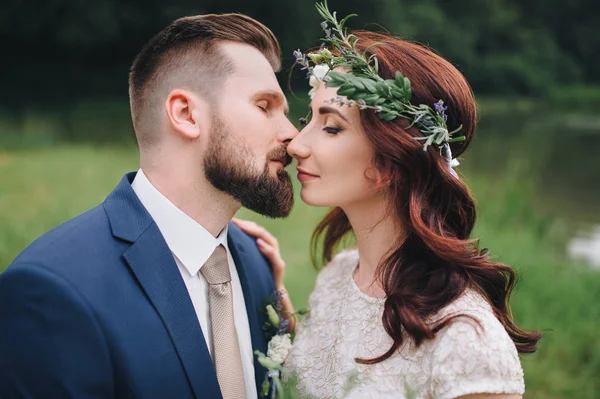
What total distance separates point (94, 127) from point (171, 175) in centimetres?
1592

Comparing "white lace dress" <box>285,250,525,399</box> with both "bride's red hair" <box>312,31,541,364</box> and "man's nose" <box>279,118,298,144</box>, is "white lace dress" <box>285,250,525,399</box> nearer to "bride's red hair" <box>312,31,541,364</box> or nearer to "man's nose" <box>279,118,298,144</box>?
"bride's red hair" <box>312,31,541,364</box>

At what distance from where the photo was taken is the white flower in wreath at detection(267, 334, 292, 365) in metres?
2.60

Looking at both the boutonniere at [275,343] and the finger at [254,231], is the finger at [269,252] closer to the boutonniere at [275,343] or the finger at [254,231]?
the finger at [254,231]

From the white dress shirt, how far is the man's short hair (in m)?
0.28

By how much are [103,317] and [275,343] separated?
854mm

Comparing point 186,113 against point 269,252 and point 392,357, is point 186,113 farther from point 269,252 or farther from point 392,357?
point 392,357

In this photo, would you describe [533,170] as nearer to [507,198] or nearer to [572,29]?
[507,198]

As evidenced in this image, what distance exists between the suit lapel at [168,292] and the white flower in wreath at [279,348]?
391 mm

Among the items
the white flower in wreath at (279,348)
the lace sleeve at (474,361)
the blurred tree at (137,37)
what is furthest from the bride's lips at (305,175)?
the blurred tree at (137,37)

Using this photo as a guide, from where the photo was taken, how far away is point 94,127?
17.5 m

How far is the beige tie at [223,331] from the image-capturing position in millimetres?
2365

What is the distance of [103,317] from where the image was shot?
6.76 ft

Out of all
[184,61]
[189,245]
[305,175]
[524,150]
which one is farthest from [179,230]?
[524,150]

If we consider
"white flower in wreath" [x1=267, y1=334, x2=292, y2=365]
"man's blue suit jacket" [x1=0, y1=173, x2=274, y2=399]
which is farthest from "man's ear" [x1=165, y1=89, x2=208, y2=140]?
"white flower in wreath" [x1=267, y1=334, x2=292, y2=365]
